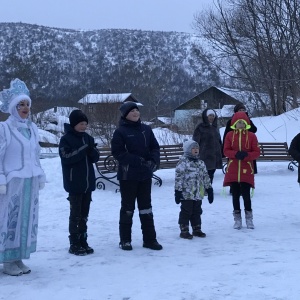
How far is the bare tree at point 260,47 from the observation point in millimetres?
27156

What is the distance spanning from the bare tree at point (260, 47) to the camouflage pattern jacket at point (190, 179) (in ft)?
66.4

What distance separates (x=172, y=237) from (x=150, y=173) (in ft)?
3.66

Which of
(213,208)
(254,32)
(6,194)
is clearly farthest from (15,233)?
(254,32)

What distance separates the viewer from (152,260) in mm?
5738

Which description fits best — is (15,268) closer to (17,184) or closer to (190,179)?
A: (17,184)

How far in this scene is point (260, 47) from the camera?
96.7 ft

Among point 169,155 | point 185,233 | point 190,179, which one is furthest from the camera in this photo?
point 169,155

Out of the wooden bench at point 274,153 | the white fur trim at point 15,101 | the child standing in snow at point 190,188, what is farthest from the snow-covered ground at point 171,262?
the wooden bench at point 274,153

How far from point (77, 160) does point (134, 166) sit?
661 mm

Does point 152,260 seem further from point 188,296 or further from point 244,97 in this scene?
point 244,97

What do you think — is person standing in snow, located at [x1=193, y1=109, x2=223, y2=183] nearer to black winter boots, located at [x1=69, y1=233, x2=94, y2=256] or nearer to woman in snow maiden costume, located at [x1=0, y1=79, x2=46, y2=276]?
black winter boots, located at [x1=69, y1=233, x2=94, y2=256]

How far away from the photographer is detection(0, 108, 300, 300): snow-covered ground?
180 inches

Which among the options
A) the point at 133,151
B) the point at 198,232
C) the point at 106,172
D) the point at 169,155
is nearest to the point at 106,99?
the point at 169,155

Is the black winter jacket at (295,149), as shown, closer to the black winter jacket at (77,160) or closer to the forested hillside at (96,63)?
the black winter jacket at (77,160)
